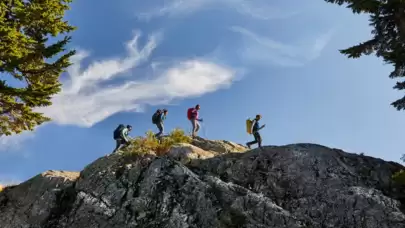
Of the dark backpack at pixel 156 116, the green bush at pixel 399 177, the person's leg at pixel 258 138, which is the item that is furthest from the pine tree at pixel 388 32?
the dark backpack at pixel 156 116

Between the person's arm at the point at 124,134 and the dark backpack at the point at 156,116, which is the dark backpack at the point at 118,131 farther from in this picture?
the dark backpack at the point at 156,116

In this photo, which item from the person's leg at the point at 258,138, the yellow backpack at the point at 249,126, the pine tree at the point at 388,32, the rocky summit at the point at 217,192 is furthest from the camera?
the yellow backpack at the point at 249,126

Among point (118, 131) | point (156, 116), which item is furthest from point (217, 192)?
point (156, 116)

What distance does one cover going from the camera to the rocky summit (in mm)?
11883

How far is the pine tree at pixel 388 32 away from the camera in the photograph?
13555 millimetres

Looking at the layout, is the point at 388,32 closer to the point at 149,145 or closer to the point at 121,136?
the point at 149,145

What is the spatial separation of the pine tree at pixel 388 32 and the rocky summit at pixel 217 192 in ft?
11.8

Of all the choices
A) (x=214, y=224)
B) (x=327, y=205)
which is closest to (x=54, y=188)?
(x=214, y=224)

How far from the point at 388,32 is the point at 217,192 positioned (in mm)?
8845

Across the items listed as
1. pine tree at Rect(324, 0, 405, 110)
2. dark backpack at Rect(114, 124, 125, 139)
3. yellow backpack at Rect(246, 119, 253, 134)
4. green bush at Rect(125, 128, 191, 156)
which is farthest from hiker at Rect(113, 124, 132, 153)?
pine tree at Rect(324, 0, 405, 110)

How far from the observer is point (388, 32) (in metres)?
14.1

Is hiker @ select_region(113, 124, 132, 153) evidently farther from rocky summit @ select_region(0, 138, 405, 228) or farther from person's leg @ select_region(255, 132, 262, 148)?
person's leg @ select_region(255, 132, 262, 148)

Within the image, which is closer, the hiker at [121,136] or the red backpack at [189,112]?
the hiker at [121,136]

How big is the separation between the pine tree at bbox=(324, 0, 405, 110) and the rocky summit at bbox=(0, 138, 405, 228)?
359 centimetres
